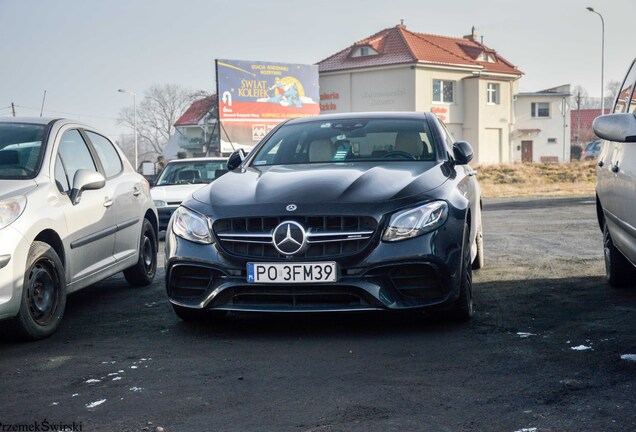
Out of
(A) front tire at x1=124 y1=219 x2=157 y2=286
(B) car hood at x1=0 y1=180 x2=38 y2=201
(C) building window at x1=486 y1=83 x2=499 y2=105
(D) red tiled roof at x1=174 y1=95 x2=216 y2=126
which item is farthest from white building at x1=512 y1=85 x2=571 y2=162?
(B) car hood at x1=0 y1=180 x2=38 y2=201

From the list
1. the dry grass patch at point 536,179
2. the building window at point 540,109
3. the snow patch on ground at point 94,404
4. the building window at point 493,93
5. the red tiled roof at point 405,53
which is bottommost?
the dry grass patch at point 536,179

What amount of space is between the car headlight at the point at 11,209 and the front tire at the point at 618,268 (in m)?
4.44

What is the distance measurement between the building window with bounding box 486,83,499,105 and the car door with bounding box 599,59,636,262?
57.7m

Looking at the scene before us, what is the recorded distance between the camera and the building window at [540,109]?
7600 centimetres

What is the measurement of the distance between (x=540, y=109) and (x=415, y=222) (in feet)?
241

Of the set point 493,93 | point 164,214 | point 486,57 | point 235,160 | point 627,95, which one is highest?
point 486,57

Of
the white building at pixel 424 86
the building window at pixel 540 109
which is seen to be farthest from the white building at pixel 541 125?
the white building at pixel 424 86

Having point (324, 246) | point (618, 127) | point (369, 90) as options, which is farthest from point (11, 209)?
point (369, 90)

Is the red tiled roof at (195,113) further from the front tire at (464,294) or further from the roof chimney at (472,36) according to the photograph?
the front tire at (464,294)

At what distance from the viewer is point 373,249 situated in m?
5.33

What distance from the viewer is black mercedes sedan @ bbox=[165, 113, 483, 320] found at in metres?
5.33

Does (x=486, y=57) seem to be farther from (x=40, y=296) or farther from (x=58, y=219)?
(x=40, y=296)

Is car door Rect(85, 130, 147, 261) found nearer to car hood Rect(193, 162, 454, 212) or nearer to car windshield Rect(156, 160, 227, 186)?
car hood Rect(193, 162, 454, 212)

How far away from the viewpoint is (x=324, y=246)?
17.7 ft
